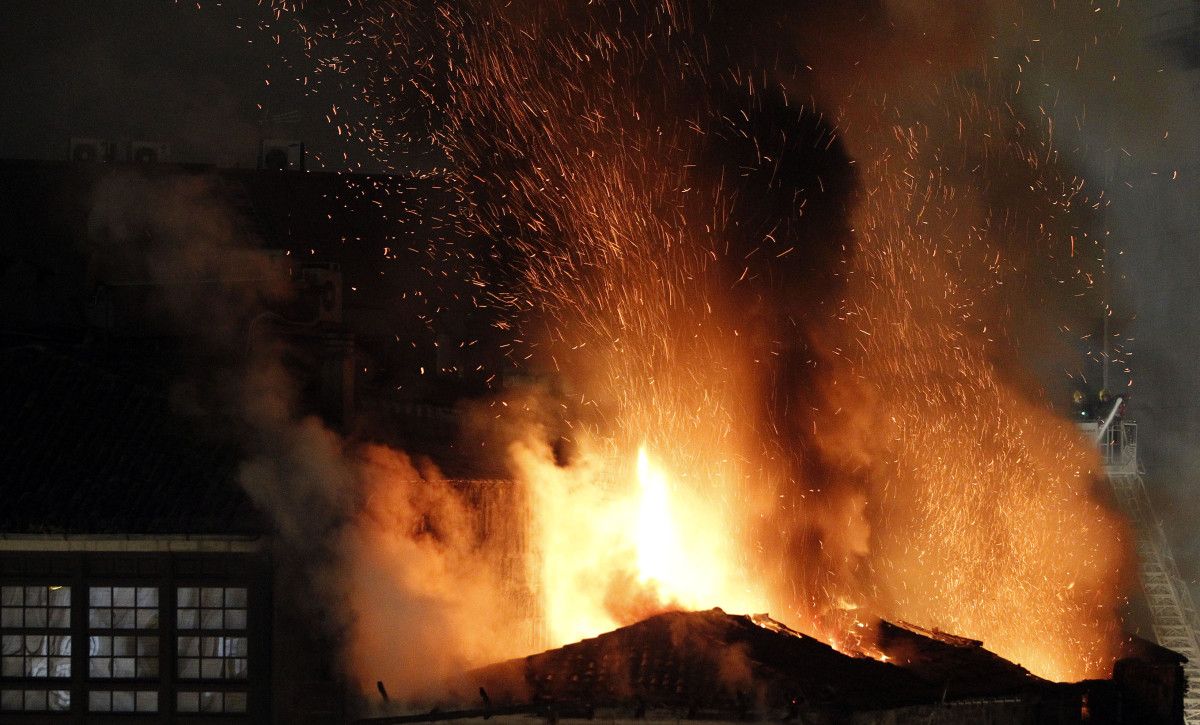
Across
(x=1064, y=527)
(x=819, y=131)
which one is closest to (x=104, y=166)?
(x=819, y=131)

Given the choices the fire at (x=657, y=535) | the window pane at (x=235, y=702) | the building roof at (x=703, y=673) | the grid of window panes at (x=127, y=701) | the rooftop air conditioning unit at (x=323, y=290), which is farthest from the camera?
the fire at (x=657, y=535)

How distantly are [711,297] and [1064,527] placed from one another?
9.68 metres

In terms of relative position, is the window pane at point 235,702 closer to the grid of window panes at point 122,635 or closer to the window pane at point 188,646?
the window pane at point 188,646

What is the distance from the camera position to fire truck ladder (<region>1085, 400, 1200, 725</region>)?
82.3ft

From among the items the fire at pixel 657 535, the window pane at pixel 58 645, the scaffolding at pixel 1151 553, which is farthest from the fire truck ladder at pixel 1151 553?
the window pane at pixel 58 645

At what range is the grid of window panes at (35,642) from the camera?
1380cm

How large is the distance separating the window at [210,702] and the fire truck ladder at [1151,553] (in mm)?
19027

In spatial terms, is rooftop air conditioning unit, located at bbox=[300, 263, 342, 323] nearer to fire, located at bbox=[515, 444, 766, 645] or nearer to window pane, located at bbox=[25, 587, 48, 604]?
fire, located at bbox=[515, 444, 766, 645]

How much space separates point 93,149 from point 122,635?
17.6 metres

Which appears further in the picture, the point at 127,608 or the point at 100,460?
the point at 100,460

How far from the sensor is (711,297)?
22.7 metres

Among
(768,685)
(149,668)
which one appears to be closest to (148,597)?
(149,668)

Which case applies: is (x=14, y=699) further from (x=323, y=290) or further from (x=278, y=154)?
(x=278, y=154)

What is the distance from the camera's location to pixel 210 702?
13711 millimetres
